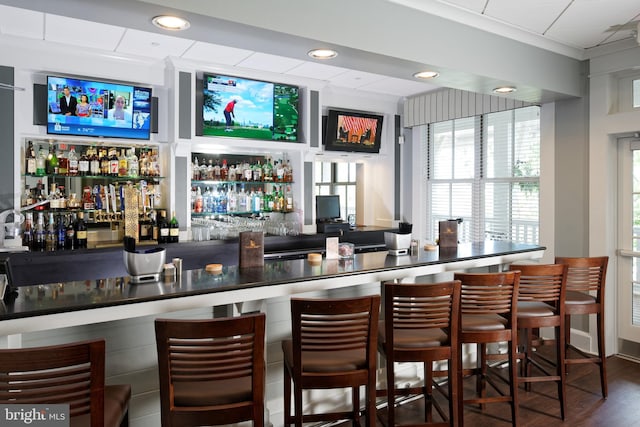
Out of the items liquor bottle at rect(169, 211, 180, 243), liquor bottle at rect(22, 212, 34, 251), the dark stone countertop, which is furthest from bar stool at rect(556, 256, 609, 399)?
liquor bottle at rect(22, 212, 34, 251)

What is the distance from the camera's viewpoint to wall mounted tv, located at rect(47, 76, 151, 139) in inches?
160

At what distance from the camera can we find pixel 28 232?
4.08m

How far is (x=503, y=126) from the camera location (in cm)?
518

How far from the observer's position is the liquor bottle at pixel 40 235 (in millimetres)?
4086

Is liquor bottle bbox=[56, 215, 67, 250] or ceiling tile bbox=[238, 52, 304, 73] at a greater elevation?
ceiling tile bbox=[238, 52, 304, 73]

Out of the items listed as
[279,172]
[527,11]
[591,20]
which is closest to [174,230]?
[279,172]

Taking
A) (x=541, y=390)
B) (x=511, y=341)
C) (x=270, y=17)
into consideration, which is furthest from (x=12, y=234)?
(x=541, y=390)

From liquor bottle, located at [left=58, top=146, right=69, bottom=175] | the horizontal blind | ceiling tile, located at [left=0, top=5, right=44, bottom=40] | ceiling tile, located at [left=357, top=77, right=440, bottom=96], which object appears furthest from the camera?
ceiling tile, located at [left=357, top=77, right=440, bottom=96]

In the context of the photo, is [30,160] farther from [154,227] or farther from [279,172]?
[279,172]

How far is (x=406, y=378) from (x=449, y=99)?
140 inches

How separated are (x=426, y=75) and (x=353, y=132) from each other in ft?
8.18

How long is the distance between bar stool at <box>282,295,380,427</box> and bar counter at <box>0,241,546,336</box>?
373 millimetres

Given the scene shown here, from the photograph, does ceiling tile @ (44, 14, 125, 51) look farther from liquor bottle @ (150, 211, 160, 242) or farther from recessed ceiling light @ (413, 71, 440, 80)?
recessed ceiling light @ (413, 71, 440, 80)

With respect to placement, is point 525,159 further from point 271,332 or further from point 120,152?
point 120,152
